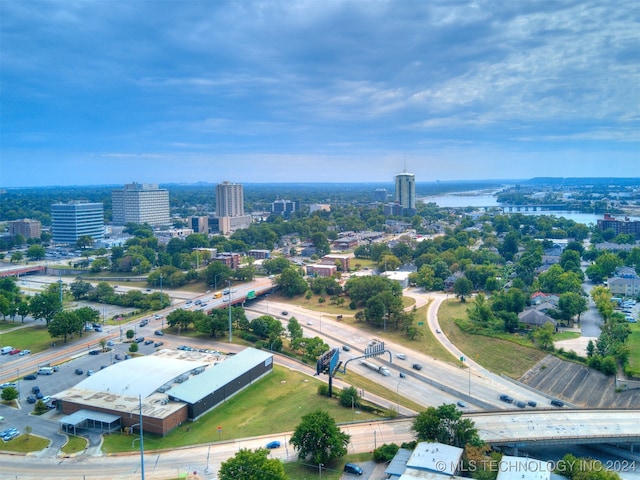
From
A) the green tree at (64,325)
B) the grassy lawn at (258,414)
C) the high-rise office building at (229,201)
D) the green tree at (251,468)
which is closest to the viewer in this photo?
the green tree at (251,468)

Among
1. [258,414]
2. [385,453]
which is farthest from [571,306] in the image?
[258,414]

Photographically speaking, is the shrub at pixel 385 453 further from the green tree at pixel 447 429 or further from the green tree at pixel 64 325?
the green tree at pixel 64 325

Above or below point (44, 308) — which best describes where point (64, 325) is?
below

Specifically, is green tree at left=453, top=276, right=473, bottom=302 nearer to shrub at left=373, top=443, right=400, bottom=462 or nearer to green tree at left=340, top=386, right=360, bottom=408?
green tree at left=340, top=386, right=360, bottom=408

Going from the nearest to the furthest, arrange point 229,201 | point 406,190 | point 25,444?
point 25,444 → point 229,201 → point 406,190

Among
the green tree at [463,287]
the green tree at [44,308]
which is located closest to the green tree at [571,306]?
the green tree at [463,287]

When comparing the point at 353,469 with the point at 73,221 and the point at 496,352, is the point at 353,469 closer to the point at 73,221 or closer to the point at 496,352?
the point at 496,352

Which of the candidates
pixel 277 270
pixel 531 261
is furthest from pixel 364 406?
pixel 531 261
